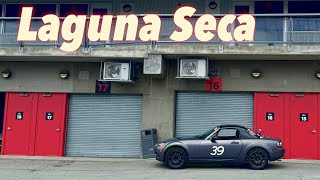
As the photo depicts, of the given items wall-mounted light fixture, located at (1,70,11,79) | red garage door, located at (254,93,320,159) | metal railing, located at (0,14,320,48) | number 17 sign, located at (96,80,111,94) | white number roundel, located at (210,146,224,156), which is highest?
metal railing, located at (0,14,320,48)

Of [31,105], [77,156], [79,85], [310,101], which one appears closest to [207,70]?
[310,101]

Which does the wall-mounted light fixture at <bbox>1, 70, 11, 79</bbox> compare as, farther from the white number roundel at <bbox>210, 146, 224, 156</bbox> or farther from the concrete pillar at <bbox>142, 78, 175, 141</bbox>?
the white number roundel at <bbox>210, 146, 224, 156</bbox>

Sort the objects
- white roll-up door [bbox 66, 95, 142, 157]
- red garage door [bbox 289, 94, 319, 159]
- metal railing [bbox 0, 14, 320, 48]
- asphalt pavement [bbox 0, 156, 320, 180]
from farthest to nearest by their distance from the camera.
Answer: white roll-up door [bbox 66, 95, 142, 157], red garage door [bbox 289, 94, 319, 159], metal railing [bbox 0, 14, 320, 48], asphalt pavement [bbox 0, 156, 320, 180]

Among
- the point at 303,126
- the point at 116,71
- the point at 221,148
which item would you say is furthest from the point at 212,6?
the point at 221,148

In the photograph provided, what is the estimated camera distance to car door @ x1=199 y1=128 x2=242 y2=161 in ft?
39.7

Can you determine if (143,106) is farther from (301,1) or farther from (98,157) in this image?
(301,1)

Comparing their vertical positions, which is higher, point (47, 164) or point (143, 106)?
point (143, 106)

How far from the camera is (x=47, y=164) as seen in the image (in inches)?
543

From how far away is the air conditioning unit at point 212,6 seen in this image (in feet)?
55.5

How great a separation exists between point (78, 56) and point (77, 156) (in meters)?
4.17

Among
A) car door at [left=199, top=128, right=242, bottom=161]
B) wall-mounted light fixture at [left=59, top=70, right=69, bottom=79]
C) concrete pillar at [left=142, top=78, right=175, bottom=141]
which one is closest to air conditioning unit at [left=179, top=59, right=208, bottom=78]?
concrete pillar at [left=142, top=78, right=175, bottom=141]

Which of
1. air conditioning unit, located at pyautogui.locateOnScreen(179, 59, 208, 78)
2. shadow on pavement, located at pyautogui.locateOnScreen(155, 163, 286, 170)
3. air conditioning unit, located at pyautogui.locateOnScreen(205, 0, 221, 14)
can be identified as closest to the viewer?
shadow on pavement, located at pyautogui.locateOnScreen(155, 163, 286, 170)

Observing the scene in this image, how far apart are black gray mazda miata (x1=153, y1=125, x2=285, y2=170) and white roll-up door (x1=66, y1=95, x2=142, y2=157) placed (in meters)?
3.50

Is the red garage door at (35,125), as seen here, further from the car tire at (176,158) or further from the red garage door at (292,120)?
the red garage door at (292,120)
